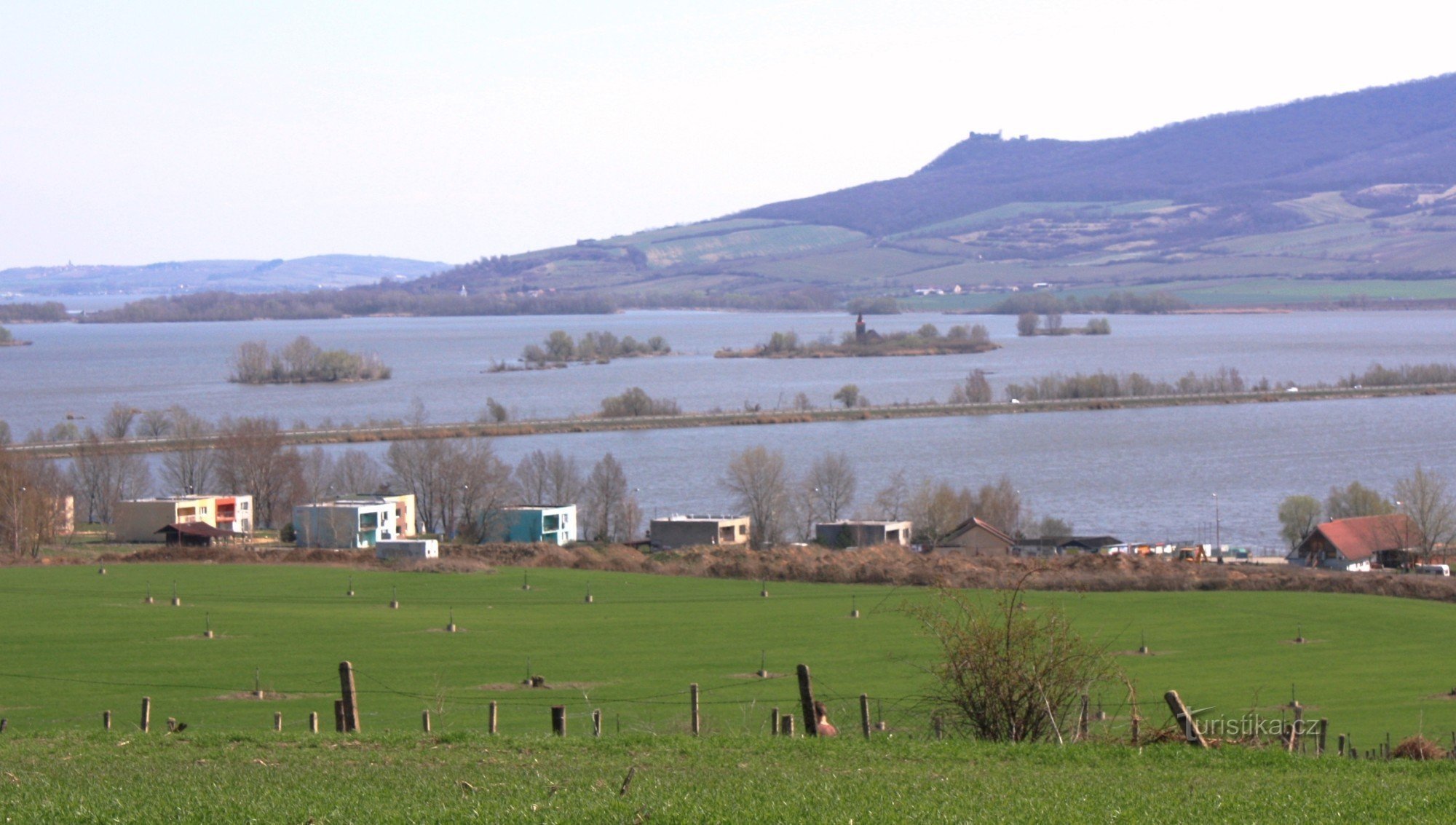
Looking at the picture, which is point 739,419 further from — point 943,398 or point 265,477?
point 265,477

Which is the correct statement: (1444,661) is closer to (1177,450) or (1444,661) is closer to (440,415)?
(1177,450)

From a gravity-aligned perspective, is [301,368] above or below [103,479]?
above

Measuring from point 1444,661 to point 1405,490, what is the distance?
18709mm

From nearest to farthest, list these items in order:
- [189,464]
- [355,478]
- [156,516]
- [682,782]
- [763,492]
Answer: [682,782], [156,516], [763,492], [355,478], [189,464]

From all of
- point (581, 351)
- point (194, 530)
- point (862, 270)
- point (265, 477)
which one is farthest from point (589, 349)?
point (862, 270)

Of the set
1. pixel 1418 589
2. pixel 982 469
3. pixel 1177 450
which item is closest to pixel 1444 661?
pixel 1418 589

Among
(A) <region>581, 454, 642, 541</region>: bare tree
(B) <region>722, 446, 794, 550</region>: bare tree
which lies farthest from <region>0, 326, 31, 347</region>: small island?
(B) <region>722, 446, 794, 550</region>: bare tree

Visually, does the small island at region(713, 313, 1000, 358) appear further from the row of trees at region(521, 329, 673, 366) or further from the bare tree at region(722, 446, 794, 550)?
the bare tree at region(722, 446, 794, 550)

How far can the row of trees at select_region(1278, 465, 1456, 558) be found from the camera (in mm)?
31609

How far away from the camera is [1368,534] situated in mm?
29938

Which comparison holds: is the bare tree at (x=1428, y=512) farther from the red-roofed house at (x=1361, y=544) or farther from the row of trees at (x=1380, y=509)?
the red-roofed house at (x=1361, y=544)

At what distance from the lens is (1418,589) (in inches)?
875

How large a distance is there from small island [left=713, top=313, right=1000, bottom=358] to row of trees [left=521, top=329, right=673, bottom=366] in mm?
5283

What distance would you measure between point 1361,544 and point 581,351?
8203cm
